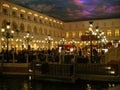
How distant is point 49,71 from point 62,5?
51.9m

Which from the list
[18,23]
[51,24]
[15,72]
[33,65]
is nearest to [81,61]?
[33,65]

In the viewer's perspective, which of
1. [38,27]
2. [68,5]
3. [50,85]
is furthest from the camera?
[38,27]

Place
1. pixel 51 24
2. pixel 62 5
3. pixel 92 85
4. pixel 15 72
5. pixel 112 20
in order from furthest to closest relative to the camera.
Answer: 1. pixel 112 20
2. pixel 51 24
3. pixel 62 5
4. pixel 15 72
5. pixel 92 85

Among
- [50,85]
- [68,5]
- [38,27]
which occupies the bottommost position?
[50,85]

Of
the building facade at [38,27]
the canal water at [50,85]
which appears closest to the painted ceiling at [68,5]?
the building facade at [38,27]

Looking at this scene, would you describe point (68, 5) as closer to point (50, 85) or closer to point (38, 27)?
point (38, 27)

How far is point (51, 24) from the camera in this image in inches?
3649

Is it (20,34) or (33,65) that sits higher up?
(20,34)

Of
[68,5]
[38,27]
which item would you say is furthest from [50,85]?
[38,27]

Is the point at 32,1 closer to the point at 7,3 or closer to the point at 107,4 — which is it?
the point at 7,3

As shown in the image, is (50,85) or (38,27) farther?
(38,27)

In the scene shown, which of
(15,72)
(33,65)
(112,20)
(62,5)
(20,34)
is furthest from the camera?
(112,20)

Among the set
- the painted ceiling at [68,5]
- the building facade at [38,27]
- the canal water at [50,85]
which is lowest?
the canal water at [50,85]

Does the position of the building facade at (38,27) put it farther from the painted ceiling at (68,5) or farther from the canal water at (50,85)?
the canal water at (50,85)
